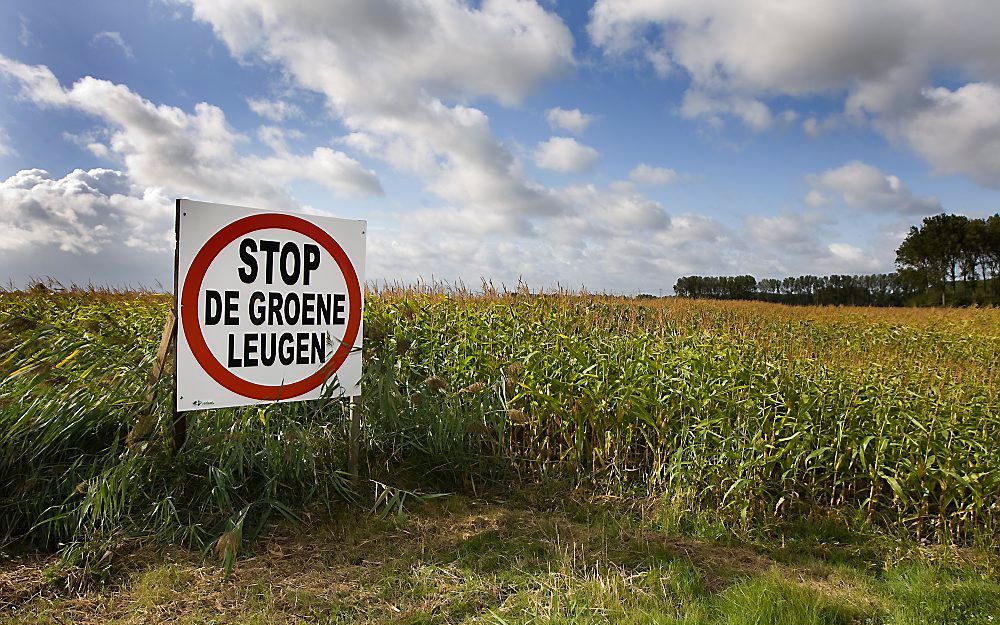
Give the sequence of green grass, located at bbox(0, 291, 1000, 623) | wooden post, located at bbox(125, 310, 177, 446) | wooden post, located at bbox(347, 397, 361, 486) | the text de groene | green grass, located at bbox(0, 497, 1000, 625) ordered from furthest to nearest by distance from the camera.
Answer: wooden post, located at bbox(347, 397, 361, 486) → the text de groene → wooden post, located at bbox(125, 310, 177, 446) → green grass, located at bbox(0, 291, 1000, 623) → green grass, located at bbox(0, 497, 1000, 625)

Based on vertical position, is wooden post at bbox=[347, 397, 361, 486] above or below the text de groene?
below

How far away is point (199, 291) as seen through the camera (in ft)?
10.4

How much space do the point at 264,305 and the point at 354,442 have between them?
92 centimetres

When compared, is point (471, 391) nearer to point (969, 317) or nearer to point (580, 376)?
point (580, 376)

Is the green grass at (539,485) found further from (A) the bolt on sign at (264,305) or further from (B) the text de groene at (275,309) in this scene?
(B) the text de groene at (275,309)

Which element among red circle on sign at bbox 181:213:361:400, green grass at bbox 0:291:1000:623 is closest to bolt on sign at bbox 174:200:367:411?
red circle on sign at bbox 181:213:361:400

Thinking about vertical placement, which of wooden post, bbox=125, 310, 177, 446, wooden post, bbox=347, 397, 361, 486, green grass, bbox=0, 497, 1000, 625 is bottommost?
green grass, bbox=0, 497, 1000, 625

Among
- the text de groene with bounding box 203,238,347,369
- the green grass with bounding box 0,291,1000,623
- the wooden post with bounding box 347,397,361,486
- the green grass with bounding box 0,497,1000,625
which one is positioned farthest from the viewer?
the wooden post with bounding box 347,397,361,486

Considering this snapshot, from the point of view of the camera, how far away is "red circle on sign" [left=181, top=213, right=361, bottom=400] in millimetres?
3156

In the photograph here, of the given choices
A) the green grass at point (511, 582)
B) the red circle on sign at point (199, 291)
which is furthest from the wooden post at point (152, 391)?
the green grass at point (511, 582)

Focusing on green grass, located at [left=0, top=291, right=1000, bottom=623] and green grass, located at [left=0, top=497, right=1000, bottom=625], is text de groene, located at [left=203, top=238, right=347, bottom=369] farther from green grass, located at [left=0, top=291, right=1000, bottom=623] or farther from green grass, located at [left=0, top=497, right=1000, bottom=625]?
green grass, located at [left=0, top=497, right=1000, bottom=625]

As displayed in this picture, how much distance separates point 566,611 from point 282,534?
1528mm

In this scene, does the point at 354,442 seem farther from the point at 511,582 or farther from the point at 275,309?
the point at 511,582

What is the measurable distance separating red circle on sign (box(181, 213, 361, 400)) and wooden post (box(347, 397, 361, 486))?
263mm
